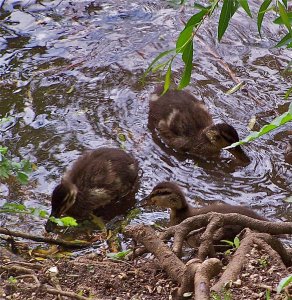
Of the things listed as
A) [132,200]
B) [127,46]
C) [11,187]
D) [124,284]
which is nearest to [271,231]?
[124,284]

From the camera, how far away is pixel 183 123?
5473 millimetres

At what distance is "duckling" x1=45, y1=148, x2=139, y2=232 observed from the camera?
4762mm

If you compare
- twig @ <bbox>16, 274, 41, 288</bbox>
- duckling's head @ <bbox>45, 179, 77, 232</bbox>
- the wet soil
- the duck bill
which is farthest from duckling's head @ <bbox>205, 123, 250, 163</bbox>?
twig @ <bbox>16, 274, 41, 288</bbox>

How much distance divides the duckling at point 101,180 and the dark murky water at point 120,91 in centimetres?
12

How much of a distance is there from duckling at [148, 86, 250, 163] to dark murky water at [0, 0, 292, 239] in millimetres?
110

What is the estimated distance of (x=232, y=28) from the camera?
6.76 metres

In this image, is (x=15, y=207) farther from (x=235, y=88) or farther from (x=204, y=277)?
(x=235, y=88)

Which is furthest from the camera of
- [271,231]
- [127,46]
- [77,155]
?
[127,46]

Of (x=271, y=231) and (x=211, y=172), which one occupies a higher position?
(x=271, y=231)

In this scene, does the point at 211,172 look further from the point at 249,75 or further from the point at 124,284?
the point at 124,284

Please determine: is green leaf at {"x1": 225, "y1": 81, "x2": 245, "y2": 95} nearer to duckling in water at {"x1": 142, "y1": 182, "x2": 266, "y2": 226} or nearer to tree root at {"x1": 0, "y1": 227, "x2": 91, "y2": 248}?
duckling in water at {"x1": 142, "y1": 182, "x2": 266, "y2": 226}

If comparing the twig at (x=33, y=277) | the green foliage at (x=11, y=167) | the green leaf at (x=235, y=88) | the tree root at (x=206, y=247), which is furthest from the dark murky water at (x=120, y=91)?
the tree root at (x=206, y=247)

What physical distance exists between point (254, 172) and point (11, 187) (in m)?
1.49

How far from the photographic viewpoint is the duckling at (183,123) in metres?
5.25
